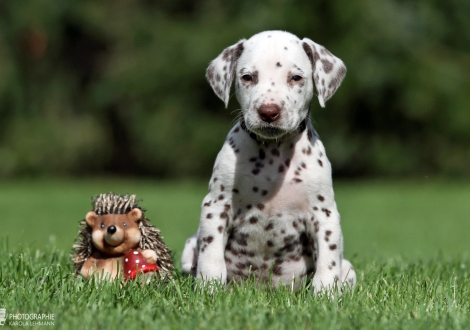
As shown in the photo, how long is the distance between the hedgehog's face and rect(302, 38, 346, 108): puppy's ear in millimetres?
1574

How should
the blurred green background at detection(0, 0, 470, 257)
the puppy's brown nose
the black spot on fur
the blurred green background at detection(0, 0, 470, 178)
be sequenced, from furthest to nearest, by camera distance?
the blurred green background at detection(0, 0, 470, 178) → the blurred green background at detection(0, 0, 470, 257) → the black spot on fur → the puppy's brown nose

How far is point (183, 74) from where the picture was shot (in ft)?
78.8

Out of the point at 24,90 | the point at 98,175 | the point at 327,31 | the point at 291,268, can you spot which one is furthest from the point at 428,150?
the point at 291,268

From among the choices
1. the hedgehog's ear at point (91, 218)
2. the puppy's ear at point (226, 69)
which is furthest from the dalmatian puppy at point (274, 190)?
the hedgehog's ear at point (91, 218)

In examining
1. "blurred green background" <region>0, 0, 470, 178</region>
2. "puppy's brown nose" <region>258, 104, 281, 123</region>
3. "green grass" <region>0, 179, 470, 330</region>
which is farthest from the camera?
"blurred green background" <region>0, 0, 470, 178</region>

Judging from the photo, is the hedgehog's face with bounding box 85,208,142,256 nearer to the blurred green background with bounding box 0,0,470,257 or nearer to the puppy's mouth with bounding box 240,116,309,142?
the puppy's mouth with bounding box 240,116,309,142

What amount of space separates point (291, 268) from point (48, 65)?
25.3 m

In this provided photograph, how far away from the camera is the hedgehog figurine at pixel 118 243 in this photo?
4730mm

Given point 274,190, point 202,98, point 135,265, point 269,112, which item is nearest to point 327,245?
point 274,190

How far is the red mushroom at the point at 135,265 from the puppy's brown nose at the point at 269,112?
131cm

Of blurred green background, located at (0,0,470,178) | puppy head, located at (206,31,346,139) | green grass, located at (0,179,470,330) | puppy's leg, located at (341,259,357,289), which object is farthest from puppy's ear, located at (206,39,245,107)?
blurred green background, located at (0,0,470,178)

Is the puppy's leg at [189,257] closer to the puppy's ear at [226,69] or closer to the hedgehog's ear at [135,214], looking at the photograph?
the hedgehog's ear at [135,214]

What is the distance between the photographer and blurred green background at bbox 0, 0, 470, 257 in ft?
74.4

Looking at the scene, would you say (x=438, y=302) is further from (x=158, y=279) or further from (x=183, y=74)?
(x=183, y=74)
